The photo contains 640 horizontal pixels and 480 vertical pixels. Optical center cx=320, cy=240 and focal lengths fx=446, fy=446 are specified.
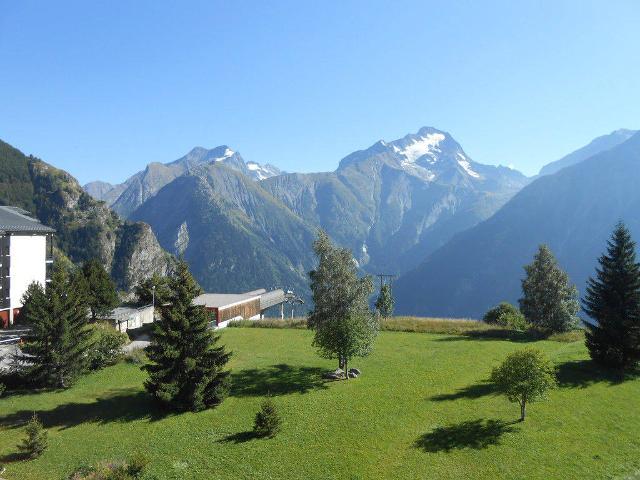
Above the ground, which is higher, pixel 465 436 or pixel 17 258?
pixel 17 258

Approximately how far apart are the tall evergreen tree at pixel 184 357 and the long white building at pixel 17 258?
47752 mm

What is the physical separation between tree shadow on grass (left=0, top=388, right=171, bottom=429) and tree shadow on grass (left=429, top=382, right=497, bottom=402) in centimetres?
2107

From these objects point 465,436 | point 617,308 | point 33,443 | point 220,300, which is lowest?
point 465,436

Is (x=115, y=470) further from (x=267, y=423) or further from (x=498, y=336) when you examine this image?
(x=498, y=336)

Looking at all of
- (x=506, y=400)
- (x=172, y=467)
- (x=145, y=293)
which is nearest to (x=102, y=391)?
(x=172, y=467)

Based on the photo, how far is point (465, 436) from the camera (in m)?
28.7

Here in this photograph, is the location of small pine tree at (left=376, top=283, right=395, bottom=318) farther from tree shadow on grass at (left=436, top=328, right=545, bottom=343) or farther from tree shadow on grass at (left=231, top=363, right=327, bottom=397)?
tree shadow on grass at (left=231, top=363, right=327, bottom=397)

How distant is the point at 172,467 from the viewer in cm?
2616

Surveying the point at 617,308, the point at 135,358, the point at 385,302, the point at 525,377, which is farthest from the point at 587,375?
the point at 385,302

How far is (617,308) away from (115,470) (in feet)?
139

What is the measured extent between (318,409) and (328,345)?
7096 mm

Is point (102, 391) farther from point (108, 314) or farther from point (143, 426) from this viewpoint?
point (108, 314)

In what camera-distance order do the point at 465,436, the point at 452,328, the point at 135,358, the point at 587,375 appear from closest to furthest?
the point at 465,436
the point at 587,375
the point at 135,358
the point at 452,328

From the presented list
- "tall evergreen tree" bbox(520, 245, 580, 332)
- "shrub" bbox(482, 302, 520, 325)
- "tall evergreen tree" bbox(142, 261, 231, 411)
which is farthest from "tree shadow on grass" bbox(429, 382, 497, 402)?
"shrub" bbox(482, 302, 520, 325)
